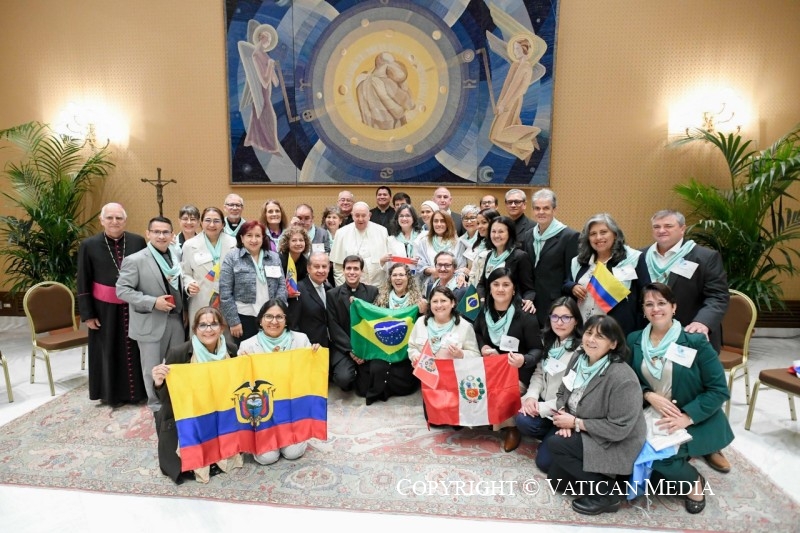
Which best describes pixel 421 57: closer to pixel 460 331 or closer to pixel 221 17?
pixel 221 17

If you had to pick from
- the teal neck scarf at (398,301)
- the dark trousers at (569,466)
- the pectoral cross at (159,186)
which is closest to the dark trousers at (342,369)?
the teal neck scarf at (398,301)

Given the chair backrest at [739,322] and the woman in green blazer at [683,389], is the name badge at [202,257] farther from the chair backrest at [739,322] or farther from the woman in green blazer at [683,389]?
the chair backrest at [739,322]

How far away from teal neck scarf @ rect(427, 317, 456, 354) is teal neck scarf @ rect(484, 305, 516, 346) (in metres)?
0.30

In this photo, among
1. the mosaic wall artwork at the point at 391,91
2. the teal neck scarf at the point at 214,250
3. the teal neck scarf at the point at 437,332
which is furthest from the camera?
the mosaic wall artwork at the point at 391,91

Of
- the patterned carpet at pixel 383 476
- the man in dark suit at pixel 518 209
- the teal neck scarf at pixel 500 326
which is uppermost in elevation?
the man in dark suit at pixel 518 209

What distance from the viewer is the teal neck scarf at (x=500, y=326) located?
11.4 ft

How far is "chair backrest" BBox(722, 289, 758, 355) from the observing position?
3947mm

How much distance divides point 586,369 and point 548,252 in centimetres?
124

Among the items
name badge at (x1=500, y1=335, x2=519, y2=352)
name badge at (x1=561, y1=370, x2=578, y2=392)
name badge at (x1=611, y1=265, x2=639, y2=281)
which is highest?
name badge at (x1=611, y1=265, x2=639, y2=281)

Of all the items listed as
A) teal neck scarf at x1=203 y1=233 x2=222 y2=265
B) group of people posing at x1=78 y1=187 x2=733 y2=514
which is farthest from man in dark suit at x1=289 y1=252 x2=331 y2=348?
teal neck scarf at x1=203 y1=233 x2=222 y2=265

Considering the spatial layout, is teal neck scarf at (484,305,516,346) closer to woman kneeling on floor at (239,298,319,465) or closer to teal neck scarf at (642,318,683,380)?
teal neck scarf at (642,318,683,380)

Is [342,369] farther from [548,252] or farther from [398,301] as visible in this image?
[548,252]

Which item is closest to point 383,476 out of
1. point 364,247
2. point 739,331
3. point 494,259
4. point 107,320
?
point 494,259

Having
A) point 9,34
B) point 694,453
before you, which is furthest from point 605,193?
point 9,34
